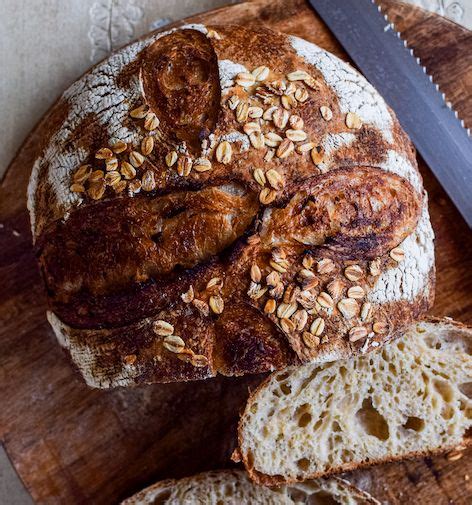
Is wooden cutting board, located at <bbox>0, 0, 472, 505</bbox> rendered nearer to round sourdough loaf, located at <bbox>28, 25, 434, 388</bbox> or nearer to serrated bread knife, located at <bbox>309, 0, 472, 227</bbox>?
serrated bread knife, located at <bbox>309, 0, 472, 227</bbox>

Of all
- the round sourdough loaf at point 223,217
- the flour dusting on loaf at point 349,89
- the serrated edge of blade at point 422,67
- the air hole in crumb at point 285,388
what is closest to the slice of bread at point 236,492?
the air hole in crumb at point 285,388

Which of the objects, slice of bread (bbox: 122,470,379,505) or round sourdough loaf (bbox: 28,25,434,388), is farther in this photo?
slice of bread (bbox: 122,470,379,505)

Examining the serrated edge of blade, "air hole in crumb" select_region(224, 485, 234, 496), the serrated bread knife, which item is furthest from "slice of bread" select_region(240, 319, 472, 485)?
the serrated edge of blade

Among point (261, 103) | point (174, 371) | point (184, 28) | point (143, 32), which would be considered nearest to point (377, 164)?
point (261, 103)

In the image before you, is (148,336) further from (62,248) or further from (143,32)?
(143,32)

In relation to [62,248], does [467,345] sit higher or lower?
lower

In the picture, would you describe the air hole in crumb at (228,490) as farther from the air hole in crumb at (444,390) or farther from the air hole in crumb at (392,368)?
the air hole in crumb at (444,390)
